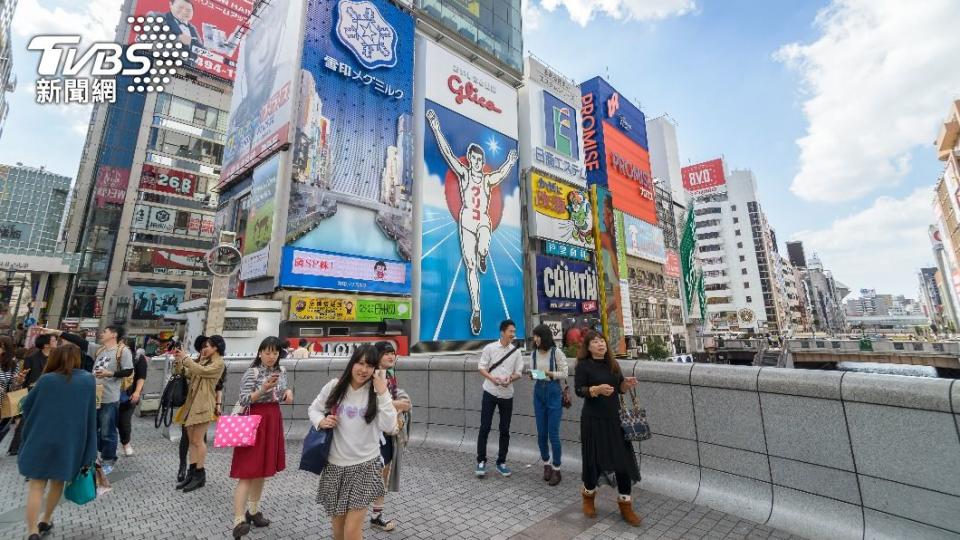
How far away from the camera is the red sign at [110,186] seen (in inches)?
1432

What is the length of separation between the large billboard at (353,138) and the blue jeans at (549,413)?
19.4 m

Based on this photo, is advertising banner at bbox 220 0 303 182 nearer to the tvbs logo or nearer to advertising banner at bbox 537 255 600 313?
the tvbs logo

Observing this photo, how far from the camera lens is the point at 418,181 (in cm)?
2798

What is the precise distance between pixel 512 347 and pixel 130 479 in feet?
17.4

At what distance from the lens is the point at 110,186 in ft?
120

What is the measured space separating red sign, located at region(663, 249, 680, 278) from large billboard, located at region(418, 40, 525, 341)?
31.6m

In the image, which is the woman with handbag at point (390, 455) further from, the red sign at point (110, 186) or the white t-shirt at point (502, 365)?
the red sign at point (110, 186)

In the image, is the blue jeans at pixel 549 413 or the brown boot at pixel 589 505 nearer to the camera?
the brown boot at pixel 589 505

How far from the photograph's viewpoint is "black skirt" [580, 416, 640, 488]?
392 cm

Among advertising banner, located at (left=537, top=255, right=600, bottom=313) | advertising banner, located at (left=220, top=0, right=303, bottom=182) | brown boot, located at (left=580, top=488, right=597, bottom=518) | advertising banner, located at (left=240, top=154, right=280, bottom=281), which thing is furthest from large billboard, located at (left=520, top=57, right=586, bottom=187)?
brown boot, located at (left=580, top=488, right=597, bottom=518)

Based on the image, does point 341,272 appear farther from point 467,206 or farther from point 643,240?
point 643,240

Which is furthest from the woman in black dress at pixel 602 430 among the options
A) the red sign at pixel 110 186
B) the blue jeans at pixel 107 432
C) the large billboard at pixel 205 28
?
the large billboard at pixel 205 28

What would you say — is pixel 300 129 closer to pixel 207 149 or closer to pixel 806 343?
pixel 207 149

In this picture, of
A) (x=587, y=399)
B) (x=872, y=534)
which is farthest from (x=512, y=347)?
(x=872, y=534)
